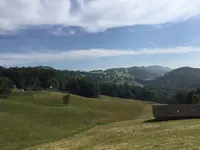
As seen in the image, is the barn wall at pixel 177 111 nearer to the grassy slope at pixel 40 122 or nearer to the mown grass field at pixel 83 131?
the mown grass field at pixel 83 131

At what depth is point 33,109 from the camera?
79438 millimetres

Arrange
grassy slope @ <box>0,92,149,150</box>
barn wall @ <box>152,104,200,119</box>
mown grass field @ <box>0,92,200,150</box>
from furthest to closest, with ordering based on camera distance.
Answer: barn wall @ <box>152,104,200,119</box>, grassy slope @ <box>0,92,149,150</box>, mown grass field @ <box>0,92,200,150</box>

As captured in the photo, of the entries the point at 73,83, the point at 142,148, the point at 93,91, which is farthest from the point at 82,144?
the point at 73,83

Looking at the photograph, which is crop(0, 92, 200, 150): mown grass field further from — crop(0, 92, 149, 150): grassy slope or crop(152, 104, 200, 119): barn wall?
crop(152, 104, 200, 119): barn wall

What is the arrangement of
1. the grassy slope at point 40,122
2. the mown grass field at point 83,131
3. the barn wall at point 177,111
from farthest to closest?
1. the barn wall at point 177,111
2. the grassy slope at point 40,122
3. the mown grass field at point 83,131

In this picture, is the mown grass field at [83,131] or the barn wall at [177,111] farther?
the barn wall at [177,111]

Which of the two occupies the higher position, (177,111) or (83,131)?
(177,111)

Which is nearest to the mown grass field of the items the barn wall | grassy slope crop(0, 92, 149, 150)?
grassy slope crop(0, 92, 149, 150)

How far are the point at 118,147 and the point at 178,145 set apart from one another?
264 inches

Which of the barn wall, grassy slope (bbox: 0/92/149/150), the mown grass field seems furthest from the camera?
the barn wall

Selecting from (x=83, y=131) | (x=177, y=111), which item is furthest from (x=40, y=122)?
(x=177, y=111)

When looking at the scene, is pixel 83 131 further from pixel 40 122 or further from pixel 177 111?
pixel 177 111

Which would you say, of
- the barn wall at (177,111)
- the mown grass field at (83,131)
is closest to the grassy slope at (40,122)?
the mown grass field at (83,131)

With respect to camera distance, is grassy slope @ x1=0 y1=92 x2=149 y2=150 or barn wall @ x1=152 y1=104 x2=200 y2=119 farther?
barn wall @ x1=152 y1=104 x2=200 y2=119
